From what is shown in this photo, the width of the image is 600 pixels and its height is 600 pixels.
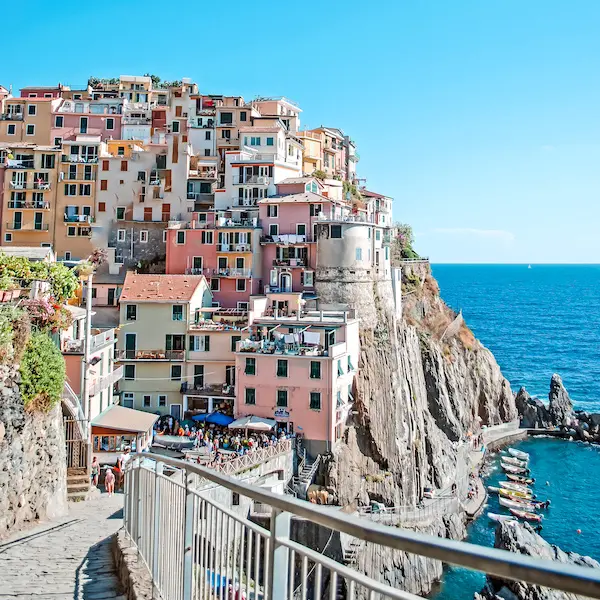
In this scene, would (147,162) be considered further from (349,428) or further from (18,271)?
(18,271)

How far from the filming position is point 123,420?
111 ft

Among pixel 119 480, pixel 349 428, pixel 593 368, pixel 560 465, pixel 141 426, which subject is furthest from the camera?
pixel 593 368

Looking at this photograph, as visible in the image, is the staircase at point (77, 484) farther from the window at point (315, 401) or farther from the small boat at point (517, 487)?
the small boat at point (517, 487)

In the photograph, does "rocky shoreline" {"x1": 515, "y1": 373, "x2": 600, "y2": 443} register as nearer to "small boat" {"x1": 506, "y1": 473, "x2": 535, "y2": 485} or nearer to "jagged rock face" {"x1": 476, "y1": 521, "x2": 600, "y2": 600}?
"small boat" {"x1": 506, "y1": 473, "x2": 535, "y2": 485}

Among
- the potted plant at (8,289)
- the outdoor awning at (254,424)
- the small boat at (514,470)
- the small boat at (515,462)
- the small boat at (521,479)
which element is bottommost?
the small boat at (521,479)

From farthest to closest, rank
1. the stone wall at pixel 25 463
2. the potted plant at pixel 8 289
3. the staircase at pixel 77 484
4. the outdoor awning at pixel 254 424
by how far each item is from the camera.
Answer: the outdoor awning at pixel 254 424
the staircase at pixel 77 484
the potted plant at pixel 8 289
the stone wall at pixel 25 463

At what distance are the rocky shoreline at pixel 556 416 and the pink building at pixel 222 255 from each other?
118ft

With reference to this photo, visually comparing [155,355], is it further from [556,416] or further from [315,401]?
[556,416]

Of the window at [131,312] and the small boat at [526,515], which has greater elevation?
the window at [131,312]

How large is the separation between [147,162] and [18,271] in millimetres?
36109

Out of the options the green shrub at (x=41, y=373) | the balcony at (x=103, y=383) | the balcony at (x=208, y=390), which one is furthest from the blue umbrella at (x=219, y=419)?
the green shrub at (x=41, y=373)

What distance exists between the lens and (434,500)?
42.3 m

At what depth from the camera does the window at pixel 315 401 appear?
3678 cm

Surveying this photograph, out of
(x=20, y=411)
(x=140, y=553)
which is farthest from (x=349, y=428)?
(x=140, y=553)
